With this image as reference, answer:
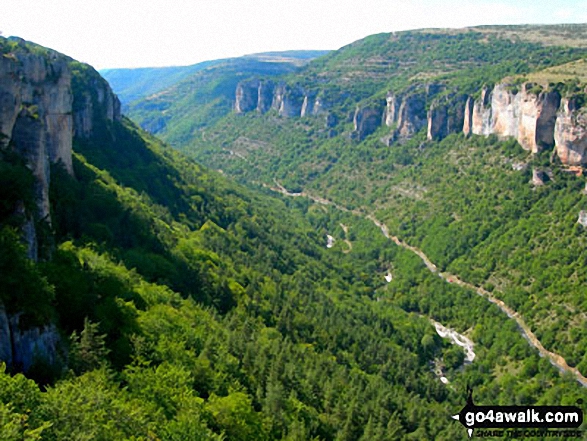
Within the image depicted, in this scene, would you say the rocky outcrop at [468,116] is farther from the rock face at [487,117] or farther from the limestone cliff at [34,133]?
the limestone cliff at [34,133]

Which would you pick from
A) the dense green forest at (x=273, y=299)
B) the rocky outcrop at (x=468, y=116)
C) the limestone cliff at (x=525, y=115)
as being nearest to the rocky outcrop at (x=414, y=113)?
the dense green forest at (x=273, y=299)

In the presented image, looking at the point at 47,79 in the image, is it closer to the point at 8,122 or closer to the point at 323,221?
the point at 8,122

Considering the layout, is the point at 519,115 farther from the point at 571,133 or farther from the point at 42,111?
the point at 42,111

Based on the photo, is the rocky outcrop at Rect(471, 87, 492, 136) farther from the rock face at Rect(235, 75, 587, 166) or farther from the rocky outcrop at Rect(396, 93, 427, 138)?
the rocky outcrop at Rect(396, 93, 427, 138)

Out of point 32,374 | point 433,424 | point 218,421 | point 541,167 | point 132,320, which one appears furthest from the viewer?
point 541,167

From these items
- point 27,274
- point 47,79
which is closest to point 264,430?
point 27,274

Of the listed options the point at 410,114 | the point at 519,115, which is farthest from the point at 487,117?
the point at 410,114
